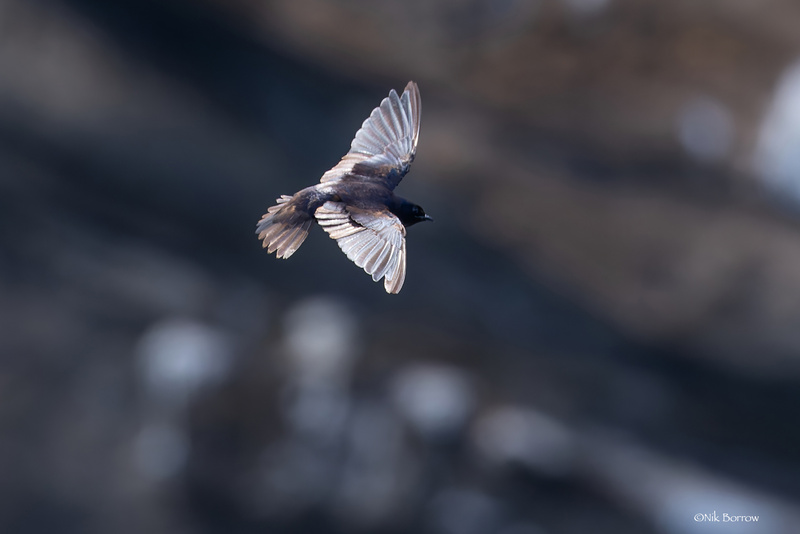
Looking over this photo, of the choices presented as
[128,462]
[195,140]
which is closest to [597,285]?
[195,140]

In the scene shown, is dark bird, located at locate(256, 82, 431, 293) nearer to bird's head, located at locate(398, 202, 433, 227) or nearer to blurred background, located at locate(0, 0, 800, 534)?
bird's head, located at locate(398, 202, 433, 227)

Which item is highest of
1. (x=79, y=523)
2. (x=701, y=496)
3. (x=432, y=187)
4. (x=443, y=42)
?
(x=443, y=42)

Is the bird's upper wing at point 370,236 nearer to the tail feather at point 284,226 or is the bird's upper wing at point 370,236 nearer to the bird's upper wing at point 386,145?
the tail feather at point 284,226

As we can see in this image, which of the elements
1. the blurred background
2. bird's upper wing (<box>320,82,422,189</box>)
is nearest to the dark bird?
bird's upper wing (<box>320,82,422,189</box>)

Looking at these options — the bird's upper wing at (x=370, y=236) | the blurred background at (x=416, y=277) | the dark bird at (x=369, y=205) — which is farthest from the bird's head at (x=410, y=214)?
the blurred background at (x=416, y=277)

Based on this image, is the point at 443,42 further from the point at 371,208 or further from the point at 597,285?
the point at 371,208

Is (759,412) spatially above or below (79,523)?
above
